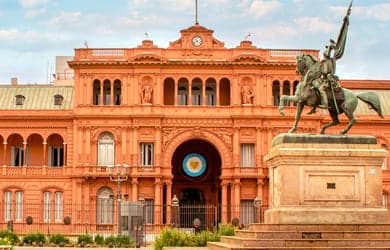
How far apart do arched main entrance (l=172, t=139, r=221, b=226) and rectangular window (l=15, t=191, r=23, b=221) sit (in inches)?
472

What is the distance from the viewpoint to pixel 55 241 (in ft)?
146

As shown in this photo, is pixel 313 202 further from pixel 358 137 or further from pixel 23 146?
pixel 23 146

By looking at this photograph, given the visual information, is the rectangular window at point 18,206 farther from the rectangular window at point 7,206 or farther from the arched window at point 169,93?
the arched window at point 169,93

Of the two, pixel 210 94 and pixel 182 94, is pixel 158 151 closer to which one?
pixel 182 94

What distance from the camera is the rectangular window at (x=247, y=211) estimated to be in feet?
206

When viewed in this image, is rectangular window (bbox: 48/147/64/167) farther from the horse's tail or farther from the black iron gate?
the horse's tail

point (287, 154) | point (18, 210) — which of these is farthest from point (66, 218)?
point (287, 154)

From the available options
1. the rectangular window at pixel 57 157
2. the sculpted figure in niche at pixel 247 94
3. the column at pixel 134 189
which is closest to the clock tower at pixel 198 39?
the sculpted figure in niche at pixel 247 94

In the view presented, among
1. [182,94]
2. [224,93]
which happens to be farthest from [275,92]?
[182,94]

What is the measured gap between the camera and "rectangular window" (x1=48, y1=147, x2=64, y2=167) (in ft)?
222

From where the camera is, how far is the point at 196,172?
2643 inches

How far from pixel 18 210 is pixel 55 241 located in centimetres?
2118

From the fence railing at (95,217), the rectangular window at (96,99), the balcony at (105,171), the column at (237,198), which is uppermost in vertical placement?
the rectangular window at (96,99)

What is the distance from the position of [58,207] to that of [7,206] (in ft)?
13.1
